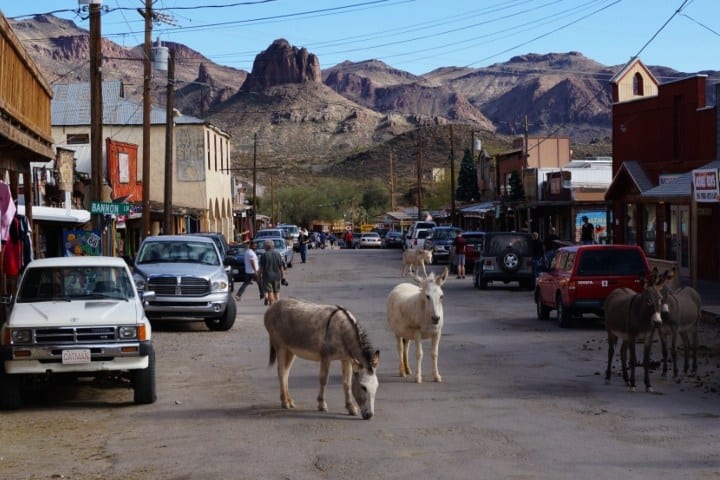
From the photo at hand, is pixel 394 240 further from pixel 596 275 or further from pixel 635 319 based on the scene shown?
pixel 635 319

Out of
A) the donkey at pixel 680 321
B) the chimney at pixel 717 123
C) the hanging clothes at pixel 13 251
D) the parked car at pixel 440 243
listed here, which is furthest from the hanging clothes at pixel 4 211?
the parked car at pixel 440 243

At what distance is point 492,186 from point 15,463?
253ft

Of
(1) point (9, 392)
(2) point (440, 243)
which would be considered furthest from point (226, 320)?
(2) point (440, 243)

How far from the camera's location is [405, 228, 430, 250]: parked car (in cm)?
5847

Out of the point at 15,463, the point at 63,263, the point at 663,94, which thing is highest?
the point at 663,94

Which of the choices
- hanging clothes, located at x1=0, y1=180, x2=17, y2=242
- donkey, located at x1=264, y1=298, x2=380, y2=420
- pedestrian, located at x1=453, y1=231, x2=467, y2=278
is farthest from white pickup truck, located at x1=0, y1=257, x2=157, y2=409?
pedestrian, located at x1=453, y1=231, x2=467, y2=278

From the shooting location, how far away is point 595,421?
Answer: 11547 millimetres

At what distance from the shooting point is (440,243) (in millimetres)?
53219

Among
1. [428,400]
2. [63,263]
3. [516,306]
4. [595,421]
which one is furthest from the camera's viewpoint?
[516,306]

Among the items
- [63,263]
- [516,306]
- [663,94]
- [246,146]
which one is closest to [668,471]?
[63,263]

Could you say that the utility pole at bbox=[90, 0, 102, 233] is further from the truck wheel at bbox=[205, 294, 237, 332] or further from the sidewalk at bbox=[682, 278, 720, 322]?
the sidewalk at bbox=[682, 278, 720, 322]

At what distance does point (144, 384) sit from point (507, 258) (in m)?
22.8

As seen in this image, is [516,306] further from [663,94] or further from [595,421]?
[595,421]

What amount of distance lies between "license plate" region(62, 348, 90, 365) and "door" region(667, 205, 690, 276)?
27.9 m
